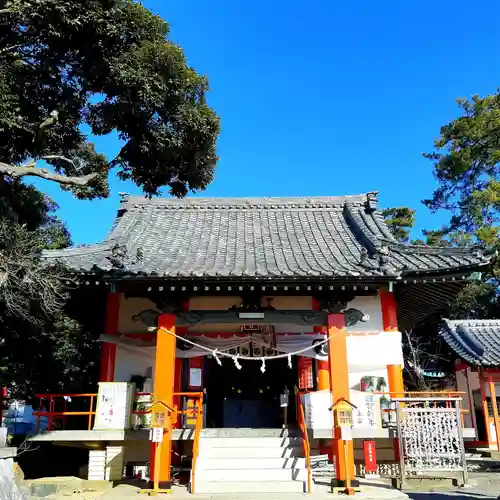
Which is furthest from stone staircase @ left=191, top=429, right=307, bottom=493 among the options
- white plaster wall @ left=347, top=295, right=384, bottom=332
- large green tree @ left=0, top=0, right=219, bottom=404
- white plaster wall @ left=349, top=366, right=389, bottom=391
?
large green tree @ left=0, top=0, right=219, bottom=404

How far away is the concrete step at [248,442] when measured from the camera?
9.77 metres

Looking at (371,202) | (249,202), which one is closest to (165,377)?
(249,202)

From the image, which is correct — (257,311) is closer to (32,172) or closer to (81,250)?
(81,250)

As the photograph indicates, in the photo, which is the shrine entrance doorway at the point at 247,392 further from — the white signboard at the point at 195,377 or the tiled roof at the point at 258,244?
the tiled roof at the point at 258,244

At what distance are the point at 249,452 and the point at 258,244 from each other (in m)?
5.38

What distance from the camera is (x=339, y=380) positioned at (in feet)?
30.8

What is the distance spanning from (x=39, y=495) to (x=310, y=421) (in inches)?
215

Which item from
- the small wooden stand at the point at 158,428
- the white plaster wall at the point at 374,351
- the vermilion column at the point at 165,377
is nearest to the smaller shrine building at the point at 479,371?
the white plaster wall at the point at 374,351

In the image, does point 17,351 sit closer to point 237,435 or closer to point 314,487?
point 237,435

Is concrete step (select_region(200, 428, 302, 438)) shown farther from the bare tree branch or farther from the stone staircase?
the bare tree branch

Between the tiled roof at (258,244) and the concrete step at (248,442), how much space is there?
345 centimetres

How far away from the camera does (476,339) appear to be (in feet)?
64.3

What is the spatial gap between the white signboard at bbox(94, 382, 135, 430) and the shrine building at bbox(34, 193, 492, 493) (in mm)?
161

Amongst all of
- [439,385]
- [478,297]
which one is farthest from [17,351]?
[478,297]
